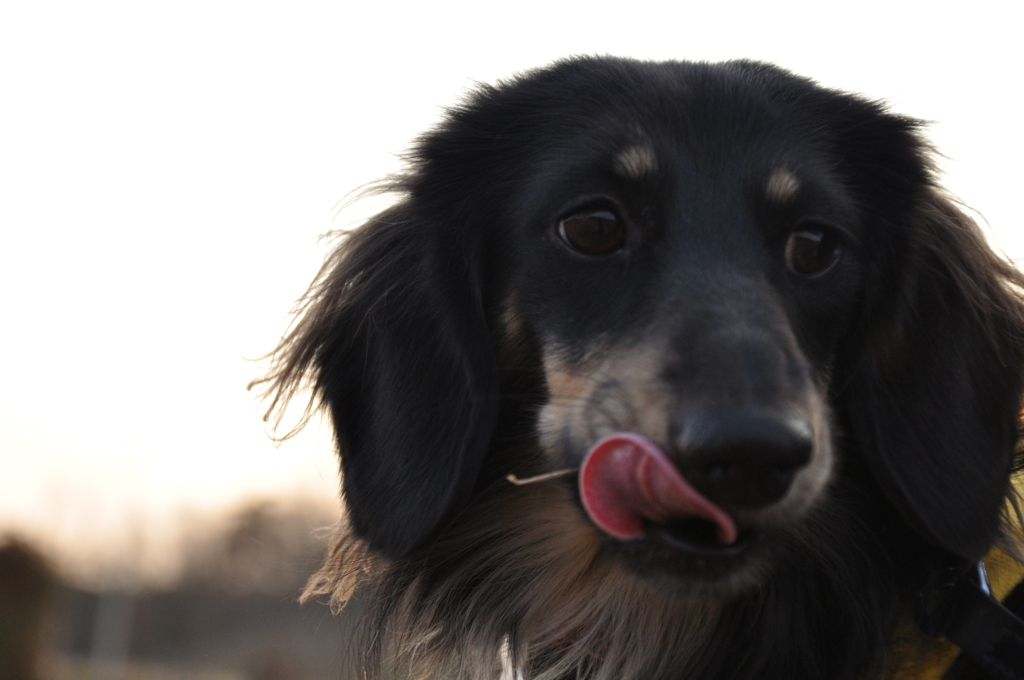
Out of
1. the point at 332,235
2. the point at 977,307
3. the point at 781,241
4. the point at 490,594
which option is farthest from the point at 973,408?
the point at 332,235

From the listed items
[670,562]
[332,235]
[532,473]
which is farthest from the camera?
[332,235]

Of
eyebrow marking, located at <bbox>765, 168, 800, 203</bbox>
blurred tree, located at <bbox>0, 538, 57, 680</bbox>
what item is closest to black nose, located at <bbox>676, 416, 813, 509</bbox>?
eyebrow marking, located at <bbox>765, 168, 800, 203</bbox>

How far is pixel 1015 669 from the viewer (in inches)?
84.8

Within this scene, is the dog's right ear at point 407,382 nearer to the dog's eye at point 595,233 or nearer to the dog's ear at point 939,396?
the dog's eye at point 595,233

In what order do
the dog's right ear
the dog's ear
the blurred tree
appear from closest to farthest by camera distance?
the dog's ear, the dog's right ear, the blurred tree

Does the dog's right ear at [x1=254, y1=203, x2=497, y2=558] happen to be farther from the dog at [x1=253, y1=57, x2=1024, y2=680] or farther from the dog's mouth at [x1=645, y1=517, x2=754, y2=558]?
the dog's mouth at [x1=645, y1=517, x2=754, y2=558]

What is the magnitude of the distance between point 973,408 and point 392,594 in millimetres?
1757

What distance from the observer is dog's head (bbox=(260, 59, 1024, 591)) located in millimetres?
2131

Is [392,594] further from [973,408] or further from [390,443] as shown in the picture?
[973,408]

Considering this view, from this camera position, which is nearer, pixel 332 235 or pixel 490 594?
pixel 490 594

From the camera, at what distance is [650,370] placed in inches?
85.0

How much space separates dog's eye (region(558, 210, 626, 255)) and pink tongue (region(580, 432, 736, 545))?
2.15ft

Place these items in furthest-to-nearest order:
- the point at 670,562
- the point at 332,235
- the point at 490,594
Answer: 1. the point at 332,235
2. the point at 490,594
3. the point at 670,562

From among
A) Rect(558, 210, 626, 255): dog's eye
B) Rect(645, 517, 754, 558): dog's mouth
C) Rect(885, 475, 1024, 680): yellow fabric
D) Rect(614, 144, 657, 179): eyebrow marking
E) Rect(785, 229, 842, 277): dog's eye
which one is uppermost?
Rect(614, 144, 657, 179): eyebrow marking
